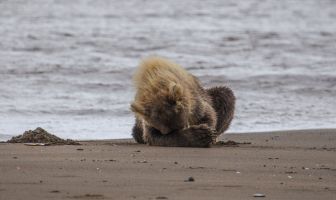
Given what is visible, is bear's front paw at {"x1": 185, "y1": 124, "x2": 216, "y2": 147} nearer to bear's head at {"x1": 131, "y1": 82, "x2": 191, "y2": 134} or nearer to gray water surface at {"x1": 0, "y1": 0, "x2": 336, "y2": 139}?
bear's head at {"x1": 131, "y1": 82, "x2": 191, "y2": 134}

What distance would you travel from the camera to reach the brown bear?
8.88m

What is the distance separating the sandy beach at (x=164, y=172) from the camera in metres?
6.12

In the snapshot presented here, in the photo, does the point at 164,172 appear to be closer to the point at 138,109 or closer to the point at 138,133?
the point at 138,109

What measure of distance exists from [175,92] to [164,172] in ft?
6.34

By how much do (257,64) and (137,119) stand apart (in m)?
9.83

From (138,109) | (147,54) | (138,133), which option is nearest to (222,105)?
(138,133)

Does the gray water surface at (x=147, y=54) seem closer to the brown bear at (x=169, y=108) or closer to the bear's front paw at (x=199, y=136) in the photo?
the brown bear at (x=169, y=108)

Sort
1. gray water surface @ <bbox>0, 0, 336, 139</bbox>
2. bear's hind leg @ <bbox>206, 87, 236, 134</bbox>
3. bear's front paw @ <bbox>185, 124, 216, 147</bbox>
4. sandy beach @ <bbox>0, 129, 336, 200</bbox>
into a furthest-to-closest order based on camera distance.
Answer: gray water surface @ <bbox>0, 0, 336, 139</bbox> → bear's hind leg @ <bbox>206, 87, 236, 134</bbox> → bear's front paw @ <bbox>185, 124, 216, 147</bbox> → sandy beach @ <bbox>0, 129, 336, 200</bbox>

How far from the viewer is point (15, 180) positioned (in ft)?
20.8

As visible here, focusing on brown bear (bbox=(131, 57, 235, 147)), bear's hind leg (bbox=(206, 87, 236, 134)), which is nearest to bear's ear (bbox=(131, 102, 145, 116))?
brown bear (bbox=(131, 57, 235, 147))

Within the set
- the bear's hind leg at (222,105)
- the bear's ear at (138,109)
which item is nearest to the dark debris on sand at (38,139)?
the bear's ear at (138,109)

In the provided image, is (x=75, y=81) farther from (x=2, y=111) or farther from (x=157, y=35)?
(x=157, y=35)

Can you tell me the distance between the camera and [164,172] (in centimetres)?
698

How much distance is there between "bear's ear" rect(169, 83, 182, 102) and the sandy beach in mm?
481
